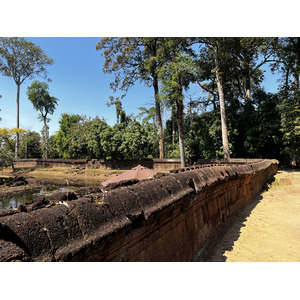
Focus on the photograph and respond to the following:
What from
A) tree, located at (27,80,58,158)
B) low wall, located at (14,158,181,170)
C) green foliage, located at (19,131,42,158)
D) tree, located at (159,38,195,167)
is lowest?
low wall, located at (14,158,181,170)

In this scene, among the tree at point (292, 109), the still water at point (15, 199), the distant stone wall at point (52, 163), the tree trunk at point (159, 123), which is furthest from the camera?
the distant stone wall at point (52, 163)

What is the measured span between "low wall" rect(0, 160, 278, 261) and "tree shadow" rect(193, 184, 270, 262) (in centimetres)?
13

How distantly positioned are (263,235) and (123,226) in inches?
131

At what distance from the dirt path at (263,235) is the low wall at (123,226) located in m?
0.43

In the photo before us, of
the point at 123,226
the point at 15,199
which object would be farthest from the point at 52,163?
the point at 123,226

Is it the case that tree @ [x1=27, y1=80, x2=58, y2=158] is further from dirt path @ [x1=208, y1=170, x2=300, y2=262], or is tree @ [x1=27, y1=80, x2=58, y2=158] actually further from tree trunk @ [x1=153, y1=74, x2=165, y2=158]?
dirt path @ [x1=208, y1=170, x2=300, y2=262]

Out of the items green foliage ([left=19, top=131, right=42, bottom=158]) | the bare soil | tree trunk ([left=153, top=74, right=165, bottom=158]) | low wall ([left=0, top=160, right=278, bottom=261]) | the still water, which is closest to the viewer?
low wall ([left=0, top=160, right=278, bottom=261])

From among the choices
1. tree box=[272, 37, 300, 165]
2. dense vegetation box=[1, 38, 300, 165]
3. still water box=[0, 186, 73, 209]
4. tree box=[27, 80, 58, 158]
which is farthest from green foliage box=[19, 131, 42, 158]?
tree box=[272, 37, 300, 165]

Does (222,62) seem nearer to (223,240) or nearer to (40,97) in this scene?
(223,240)


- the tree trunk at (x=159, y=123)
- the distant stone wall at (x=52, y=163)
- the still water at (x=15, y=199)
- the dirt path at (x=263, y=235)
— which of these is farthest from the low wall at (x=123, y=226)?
the distant stone wall at (x=52, y=163)

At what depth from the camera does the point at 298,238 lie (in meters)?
3.42

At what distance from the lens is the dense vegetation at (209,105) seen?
13.5 meters

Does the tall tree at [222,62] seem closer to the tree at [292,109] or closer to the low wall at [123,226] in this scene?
the tree at [292,109]

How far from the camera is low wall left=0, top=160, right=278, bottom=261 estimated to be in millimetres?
948
